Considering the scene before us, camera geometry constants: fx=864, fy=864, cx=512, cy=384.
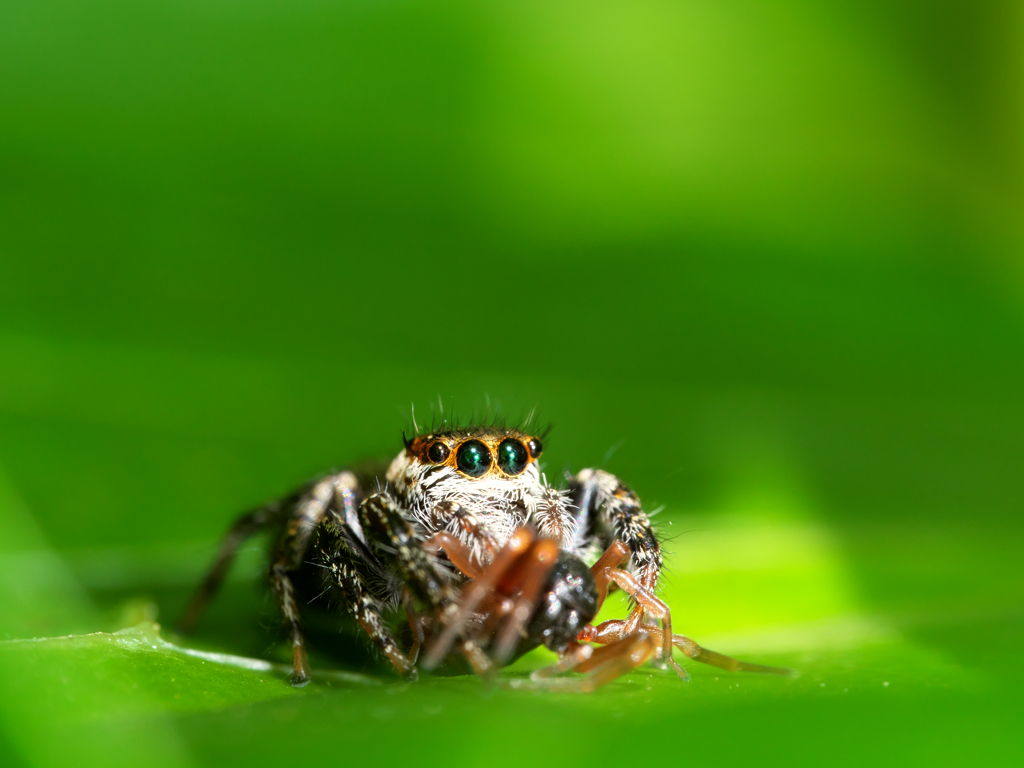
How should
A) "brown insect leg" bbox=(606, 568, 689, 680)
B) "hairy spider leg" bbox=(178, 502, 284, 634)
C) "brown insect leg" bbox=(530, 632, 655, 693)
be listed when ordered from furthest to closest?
"hairy spider leg" bbox=(178, 502, 284, 634)
"brown insect leg" bbox=(606, 568, 689, 680)
"brown insect leg" bbox=(530, 632, 655, 693)

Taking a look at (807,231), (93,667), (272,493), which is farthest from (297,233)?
(93,667)

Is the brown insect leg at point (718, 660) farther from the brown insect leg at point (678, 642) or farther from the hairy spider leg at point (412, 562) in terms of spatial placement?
the hairy spider leg at point (412, 562)

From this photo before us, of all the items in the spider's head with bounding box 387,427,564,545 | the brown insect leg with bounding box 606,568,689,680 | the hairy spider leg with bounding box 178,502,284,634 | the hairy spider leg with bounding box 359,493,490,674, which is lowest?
the hairy spider leg with bounding box 178,502,284,634

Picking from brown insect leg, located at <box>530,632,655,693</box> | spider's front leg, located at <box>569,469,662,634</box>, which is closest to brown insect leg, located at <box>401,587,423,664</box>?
brown insect leg, located at <box>530,632,655,693</box>

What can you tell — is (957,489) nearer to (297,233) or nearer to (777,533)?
(777,533)

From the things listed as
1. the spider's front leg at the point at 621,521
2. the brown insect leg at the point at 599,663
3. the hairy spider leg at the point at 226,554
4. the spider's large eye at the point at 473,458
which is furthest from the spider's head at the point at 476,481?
the hairy spider leg at the point at 226,554

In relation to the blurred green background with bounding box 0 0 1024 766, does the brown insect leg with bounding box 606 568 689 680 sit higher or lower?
lower

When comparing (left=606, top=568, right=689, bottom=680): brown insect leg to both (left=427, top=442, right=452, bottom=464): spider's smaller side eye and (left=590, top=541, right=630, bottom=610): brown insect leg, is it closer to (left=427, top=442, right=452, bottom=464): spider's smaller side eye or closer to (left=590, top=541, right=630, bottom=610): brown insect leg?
(left=590, top=541, right=630, bottom=610): brown insect leg
